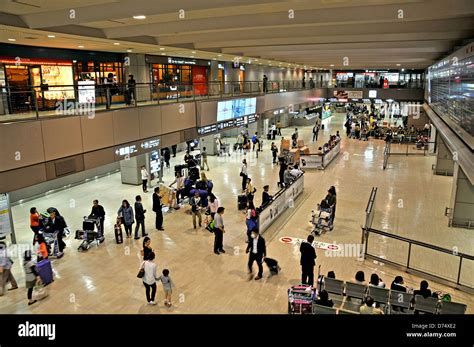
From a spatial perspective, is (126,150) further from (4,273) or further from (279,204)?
(279,204)

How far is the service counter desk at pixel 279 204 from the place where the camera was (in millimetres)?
12553

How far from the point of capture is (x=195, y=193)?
554 inches

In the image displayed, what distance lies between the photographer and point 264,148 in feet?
99.0

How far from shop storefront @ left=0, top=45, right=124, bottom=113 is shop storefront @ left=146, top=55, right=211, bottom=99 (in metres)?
2.57

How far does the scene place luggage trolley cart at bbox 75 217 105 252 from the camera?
11531mm

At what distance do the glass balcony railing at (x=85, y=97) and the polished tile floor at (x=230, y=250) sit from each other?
4290mm

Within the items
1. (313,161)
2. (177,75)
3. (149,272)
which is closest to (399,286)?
(149,272)

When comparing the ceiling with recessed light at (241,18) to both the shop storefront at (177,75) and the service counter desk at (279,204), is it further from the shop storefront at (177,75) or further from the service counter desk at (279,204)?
the service counter desk at (279,204)

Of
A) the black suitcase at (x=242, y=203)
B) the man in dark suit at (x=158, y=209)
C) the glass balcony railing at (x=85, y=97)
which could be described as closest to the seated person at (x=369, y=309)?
the man in dark suit at (x=158, y=209)

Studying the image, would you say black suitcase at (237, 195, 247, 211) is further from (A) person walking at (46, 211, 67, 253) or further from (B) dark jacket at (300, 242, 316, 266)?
(A) person walking at (46, 211, 67, 253)

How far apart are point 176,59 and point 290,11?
1563 cm

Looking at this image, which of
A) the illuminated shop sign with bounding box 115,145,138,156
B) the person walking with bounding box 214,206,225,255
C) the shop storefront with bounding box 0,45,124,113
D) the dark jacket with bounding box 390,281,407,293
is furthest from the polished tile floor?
the shop storefront with bounding box 0,45,124,113
